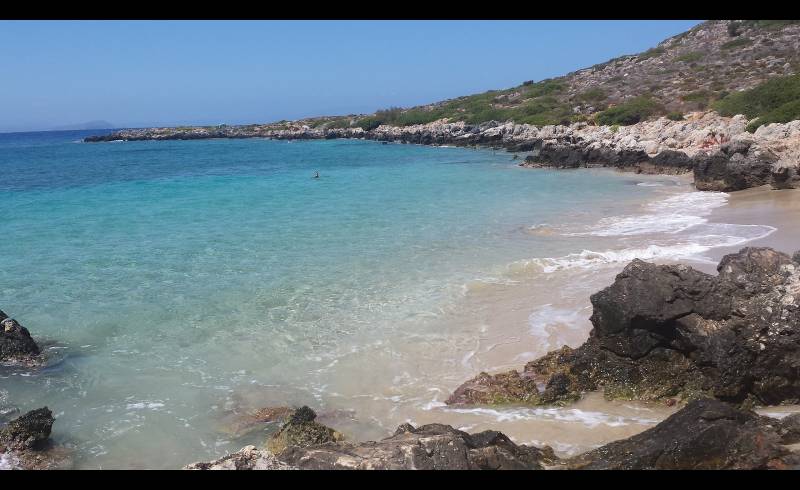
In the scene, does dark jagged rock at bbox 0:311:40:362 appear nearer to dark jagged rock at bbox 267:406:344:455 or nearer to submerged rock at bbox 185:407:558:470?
dark jagged rock at bbox 267:406:344:455

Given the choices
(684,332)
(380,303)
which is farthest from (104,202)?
(684,332)

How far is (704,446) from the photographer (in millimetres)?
4965

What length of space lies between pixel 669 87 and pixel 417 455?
59.8 metres

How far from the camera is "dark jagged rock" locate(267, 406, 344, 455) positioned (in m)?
6.70

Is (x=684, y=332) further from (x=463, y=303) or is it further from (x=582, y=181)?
(x=582, y=181)

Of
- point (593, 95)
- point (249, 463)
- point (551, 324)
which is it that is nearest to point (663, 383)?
point (551, 324)

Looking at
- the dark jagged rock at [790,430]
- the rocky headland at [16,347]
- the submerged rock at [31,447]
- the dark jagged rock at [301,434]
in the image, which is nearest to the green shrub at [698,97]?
the dark jagged rock at [790,430]

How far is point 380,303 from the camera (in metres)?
12.1

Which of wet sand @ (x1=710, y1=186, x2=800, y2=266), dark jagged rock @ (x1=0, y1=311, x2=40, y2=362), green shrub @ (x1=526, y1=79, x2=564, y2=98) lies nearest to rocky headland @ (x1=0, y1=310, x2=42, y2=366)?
dark jagged rock @ (x1=0, y1=311, x2=40, y2=362)

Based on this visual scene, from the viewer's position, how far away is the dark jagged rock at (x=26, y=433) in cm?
709

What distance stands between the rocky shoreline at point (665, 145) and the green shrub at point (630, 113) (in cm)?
142

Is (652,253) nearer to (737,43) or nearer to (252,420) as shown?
(252,420)

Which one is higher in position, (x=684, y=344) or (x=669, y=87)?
(x=669, y=87)
